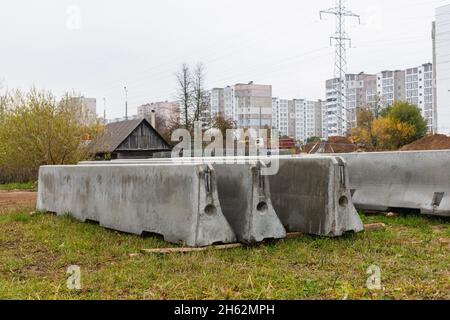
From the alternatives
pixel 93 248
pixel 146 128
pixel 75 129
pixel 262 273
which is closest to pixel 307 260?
pixel 262 273

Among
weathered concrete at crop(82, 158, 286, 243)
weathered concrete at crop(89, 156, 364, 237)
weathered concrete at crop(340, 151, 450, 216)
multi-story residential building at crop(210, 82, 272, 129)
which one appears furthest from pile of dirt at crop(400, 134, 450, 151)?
weathered concrete at crop(82, 158, 286, 243)

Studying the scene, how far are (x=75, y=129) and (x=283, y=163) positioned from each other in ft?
54.8

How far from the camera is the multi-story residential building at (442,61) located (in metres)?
61.4

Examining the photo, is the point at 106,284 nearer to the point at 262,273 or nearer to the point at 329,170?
the point at 262,273

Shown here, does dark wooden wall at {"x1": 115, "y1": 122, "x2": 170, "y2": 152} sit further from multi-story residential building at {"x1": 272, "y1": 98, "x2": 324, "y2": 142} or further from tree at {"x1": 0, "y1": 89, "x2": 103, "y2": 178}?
multi-story residential building at {"x1": 272, "y1": 98, "x2": 324, "y2": 142}

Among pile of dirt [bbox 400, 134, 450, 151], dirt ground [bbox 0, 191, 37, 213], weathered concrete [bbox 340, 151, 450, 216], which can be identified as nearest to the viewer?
weathered concrete [bbox 340, 151, 450, 216]

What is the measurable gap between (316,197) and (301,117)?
99.6 m

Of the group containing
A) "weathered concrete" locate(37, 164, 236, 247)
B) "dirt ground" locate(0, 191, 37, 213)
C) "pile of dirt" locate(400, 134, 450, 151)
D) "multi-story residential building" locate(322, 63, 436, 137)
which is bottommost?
"dirt ground" locate(0, 191, 37, 213)

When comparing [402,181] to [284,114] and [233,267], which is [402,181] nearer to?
[233,267]

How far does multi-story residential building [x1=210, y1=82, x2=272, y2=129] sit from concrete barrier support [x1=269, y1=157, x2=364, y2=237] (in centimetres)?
3966

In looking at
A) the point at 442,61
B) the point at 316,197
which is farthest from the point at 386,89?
the point at 316,197

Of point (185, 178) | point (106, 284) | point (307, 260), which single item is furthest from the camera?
point (185, 178)

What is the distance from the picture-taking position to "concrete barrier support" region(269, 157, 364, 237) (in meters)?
7.02

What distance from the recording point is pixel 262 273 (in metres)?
5.12
